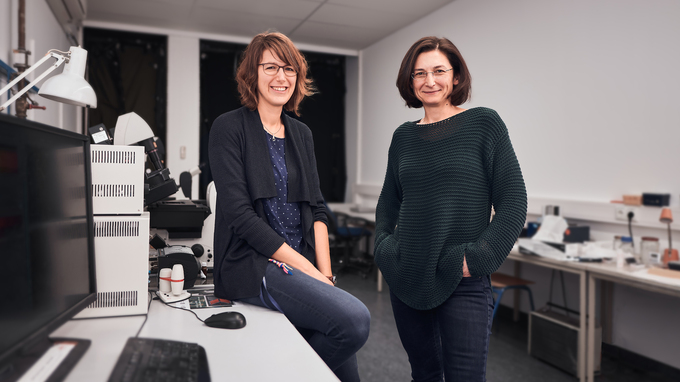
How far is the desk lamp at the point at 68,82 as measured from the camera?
1.04 m

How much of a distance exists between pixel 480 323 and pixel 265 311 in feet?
1.86

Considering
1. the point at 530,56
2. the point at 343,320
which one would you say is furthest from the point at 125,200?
the point at 530,56

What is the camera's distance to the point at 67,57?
1110 mm

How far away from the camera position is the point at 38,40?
2.97 meters

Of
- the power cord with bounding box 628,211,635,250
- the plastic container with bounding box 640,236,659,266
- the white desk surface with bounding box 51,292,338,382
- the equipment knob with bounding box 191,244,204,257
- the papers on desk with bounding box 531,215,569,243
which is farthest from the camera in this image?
the papers on desk with bounding box 531,215,569,243

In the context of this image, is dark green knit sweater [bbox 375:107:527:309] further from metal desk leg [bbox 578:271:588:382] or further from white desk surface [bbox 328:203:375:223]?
white desk surface [bbox 328:203:375:223]

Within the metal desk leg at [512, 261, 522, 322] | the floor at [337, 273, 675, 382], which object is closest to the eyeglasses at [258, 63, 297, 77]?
the floor at [337, 273, 675, 382]

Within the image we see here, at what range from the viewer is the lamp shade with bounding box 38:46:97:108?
104 centimetres

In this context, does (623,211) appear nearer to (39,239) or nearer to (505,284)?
(505,284)

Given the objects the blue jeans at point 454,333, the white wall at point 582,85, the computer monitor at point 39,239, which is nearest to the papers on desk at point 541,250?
the white wall at point 582,85

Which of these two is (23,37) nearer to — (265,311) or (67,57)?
(67,57)

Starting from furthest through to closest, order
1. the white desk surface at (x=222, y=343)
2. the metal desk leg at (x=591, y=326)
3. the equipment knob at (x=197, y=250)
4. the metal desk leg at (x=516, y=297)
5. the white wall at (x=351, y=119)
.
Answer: the white wall at (x=351, y=119) → the metal desk leg at (x=516, y=297) → the metal desk leg at (x=591, y=326) → the equipment knob at (x=197, y=250) → the white desk surface at (x=222, y=343)

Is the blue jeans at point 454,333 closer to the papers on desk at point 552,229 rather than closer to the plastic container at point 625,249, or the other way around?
→ the plastic container at point 625,249

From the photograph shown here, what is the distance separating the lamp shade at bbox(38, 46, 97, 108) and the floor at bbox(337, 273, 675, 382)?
187 cm
